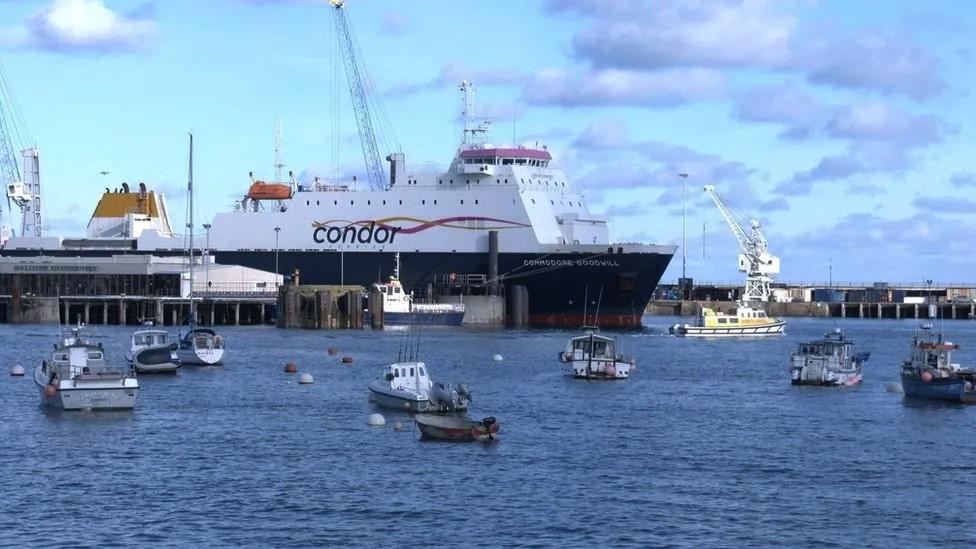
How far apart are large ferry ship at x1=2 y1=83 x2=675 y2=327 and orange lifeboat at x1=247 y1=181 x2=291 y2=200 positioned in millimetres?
103

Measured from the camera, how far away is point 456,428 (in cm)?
3831

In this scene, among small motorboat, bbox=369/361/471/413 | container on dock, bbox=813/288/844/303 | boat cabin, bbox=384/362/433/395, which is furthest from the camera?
container on dock, bbox=813/288/844/303

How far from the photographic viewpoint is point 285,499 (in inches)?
1187

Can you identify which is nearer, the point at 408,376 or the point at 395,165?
the point at 408,376

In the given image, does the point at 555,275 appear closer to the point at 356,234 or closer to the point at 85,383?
the point at 356,234

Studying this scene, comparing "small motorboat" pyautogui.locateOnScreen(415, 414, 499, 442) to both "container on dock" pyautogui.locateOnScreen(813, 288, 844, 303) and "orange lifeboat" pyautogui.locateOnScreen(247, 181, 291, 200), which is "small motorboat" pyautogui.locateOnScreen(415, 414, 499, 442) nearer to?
"orange lifeboat" pyautogui.locateOnScreen(247, 181, 291, 200)

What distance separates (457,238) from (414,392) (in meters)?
55.6

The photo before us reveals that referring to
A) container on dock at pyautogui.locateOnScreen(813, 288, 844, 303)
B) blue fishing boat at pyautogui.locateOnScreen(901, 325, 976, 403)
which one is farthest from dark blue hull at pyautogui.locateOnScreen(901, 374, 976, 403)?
container on dock at pyautogui.locateOnScreen(813, 288, 844, 303)

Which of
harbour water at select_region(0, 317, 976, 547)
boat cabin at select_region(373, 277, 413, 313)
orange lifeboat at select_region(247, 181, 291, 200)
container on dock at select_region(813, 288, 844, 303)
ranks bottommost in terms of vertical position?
harbour water at select_region(0, 317, 976, 547)

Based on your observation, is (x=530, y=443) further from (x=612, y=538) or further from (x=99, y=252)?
(x=99, y=252)

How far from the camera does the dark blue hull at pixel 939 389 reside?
4803 centimetres

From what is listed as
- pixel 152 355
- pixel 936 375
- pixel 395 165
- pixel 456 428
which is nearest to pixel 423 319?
pixel 395 165

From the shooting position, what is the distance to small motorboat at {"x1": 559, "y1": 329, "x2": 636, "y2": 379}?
188 feet

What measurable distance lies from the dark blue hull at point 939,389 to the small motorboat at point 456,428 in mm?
17472
